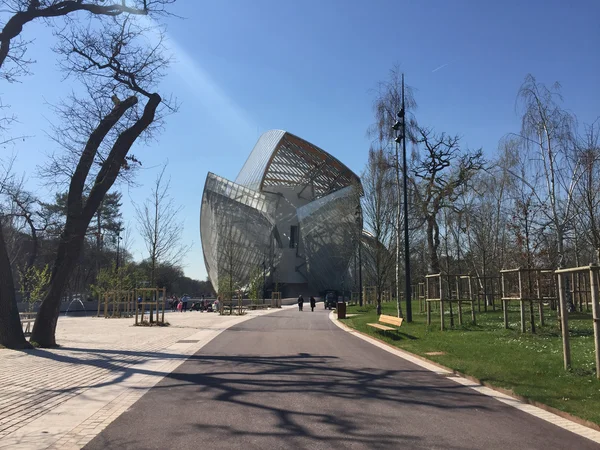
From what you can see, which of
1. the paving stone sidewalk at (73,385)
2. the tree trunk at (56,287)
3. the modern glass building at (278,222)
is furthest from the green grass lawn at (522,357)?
the modern glass building at (278,222)

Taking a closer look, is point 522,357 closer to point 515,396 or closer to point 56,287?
point 515,396

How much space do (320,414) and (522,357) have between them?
6.87 metres

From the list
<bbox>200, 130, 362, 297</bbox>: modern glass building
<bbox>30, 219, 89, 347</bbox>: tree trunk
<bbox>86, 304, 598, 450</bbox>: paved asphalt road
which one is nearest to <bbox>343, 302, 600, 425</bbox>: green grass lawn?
<bbox>86, 304, 598, 450</bbox>: paved asphalt road

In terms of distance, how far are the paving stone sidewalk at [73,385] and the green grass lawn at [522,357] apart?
6.53 meters

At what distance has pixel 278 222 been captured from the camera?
281ft

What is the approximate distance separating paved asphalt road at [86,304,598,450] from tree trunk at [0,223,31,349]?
20.3 feet

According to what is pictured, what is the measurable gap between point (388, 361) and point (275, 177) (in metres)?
76.2

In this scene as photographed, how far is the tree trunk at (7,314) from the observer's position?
13.8 meters

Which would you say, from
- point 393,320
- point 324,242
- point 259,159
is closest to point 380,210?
point 393,320

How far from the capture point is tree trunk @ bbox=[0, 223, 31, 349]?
13773mm

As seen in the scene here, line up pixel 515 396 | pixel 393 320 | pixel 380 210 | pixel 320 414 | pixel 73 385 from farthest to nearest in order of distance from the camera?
pixel 380 210
pixel 393 320
pixel 73 385
pixel 515 396
pixel 320 414

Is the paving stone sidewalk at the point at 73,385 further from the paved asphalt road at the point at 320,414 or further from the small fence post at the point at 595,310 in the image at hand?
the small fence post at the point at 595,310

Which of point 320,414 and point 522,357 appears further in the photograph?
point 522,357

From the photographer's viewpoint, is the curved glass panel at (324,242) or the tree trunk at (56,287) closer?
the tree trunk at (56,287)
